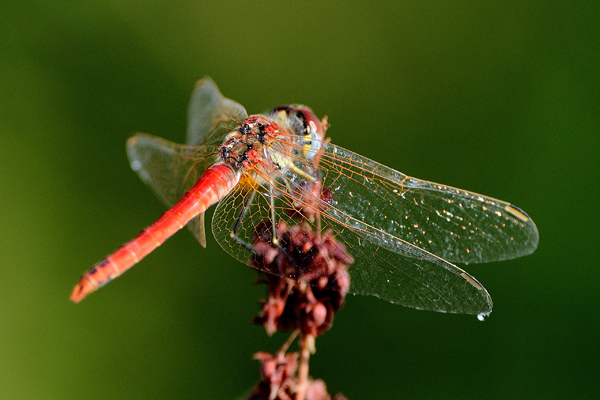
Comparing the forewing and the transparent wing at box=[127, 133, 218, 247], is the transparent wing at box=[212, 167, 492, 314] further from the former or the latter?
the transparent wing at box=[127, 133, 218, 247]

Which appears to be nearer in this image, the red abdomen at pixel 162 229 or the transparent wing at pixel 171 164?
the red abdomen at pixel 162 229

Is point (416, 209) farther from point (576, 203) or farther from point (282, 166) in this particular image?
point (576, 203)

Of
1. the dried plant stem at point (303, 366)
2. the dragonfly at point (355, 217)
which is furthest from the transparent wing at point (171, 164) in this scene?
the dried plant stem at point (303, 366)

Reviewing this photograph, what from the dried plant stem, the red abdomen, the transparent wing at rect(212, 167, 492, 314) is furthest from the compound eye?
the dried plant stem

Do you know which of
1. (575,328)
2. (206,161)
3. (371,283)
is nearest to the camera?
(371,283)

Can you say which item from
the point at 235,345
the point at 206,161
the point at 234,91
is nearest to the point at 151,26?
the point at 234,91

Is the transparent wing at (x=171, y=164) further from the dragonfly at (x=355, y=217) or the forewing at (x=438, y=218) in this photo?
the forewing at (x=438, y=218)
